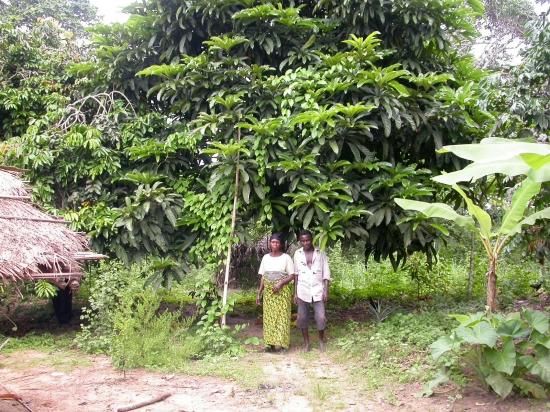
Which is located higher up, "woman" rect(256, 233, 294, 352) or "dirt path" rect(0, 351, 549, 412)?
"woman" rect(256, 233, 294, 352)

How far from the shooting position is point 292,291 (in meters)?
6.77

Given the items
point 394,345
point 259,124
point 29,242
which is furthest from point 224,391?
point 259,124

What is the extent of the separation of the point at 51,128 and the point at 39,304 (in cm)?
334

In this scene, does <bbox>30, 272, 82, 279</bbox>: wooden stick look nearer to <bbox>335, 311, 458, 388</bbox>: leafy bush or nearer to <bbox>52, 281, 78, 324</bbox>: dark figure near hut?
<bbox>335, 311, 458, 388</bbox>: leafy bush

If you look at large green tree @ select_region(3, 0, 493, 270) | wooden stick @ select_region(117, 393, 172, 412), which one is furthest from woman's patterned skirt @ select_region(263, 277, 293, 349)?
wooden stick @ select_region(117, 393, 172, 412)

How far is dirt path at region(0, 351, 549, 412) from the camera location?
4637 mm

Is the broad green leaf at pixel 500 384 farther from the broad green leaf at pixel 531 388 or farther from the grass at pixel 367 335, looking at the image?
the grass at pixel 367 335

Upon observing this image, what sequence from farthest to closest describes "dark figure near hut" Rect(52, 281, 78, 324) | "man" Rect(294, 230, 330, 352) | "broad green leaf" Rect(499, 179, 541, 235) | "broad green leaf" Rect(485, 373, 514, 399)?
"dark figure near hut" Rect(52, 281, 78, 324)
"man" Rect(294, 230, 330, 352)
"broad green leaf" Rect(499, 179, 541, 235)
"broad green leaf" Rect(485, 373, 514, 399)

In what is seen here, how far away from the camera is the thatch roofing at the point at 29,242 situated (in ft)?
14.5

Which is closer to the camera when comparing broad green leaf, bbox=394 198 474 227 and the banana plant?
the banana plant

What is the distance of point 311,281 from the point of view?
6445 millimetres

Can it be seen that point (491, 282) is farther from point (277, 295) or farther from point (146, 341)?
point (146, 341)

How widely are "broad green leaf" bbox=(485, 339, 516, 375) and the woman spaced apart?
2.67 meters

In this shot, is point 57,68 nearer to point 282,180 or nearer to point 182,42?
point 182,42
